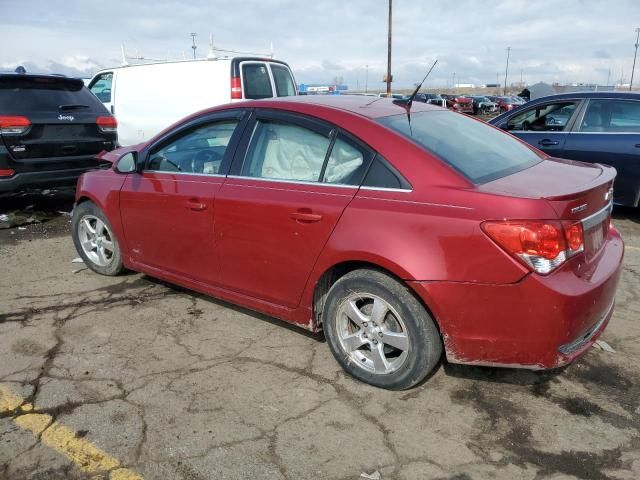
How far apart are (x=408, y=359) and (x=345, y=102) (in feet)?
5.62

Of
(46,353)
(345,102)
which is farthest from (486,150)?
(46,353)

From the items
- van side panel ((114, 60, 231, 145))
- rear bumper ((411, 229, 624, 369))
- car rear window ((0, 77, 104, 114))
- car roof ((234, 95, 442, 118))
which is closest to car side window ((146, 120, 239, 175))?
car roof ((234, 95, 442, 118))

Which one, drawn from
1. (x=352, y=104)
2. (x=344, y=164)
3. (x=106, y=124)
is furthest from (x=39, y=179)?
(x=344, y=164)

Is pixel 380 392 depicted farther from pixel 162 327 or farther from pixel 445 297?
pixel 162 327

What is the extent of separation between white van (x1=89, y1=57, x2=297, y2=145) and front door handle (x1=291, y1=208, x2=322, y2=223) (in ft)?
19.8

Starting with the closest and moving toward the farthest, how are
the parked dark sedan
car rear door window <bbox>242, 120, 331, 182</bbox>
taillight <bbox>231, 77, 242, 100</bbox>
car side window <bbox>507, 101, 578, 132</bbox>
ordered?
car rear door window <bbox>242, 120, 331, 182</bbox>, the parked dark sedan, car side window <bbox>507, 101, 578, 132</bbox>, taillight <bbox>231, 77, 242, 100</bbox>

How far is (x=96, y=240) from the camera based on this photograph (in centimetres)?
484

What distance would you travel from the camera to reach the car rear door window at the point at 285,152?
3250 mm

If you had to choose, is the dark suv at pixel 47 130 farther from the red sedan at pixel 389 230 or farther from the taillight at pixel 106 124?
the red sedan at pixel 389 230

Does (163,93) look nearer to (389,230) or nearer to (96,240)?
(96,240)

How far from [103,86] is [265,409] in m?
9.92

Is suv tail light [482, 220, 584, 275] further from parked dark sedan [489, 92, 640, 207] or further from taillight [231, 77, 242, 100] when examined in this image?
taillight [231, 77, 242, 100]

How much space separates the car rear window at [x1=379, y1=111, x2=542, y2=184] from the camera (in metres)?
2.96

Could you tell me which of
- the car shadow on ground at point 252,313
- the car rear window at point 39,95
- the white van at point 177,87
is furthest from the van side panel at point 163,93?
the car shadow on ground at point 252,313
